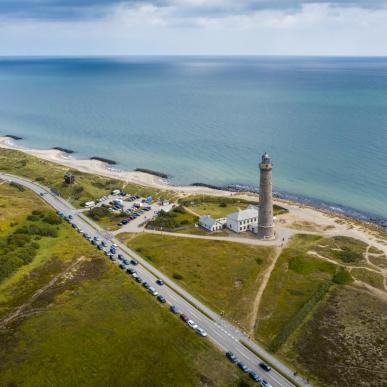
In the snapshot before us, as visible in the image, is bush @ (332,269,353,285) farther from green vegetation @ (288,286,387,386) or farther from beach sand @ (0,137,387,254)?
beach sand @ (0,137,387,254)

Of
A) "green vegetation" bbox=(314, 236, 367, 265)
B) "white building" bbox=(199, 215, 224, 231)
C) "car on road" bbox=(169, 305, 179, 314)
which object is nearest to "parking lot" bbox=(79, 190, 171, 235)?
"white building" bbox=(199, 215, 224, 231)

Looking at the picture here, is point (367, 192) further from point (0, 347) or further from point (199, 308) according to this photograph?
point (0, 347)

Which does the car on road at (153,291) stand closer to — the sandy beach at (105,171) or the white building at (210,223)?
the white building at (210,223)

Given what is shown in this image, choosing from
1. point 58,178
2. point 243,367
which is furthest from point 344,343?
point 58,178

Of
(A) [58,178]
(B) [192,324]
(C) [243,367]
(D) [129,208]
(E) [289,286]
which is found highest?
(B) [192,324]

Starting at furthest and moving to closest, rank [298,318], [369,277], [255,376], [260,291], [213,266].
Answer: [213,266] → [369,277] → [260,291] → [298,318] → [255,376]

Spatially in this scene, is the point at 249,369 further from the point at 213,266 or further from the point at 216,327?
the point at 213,266
